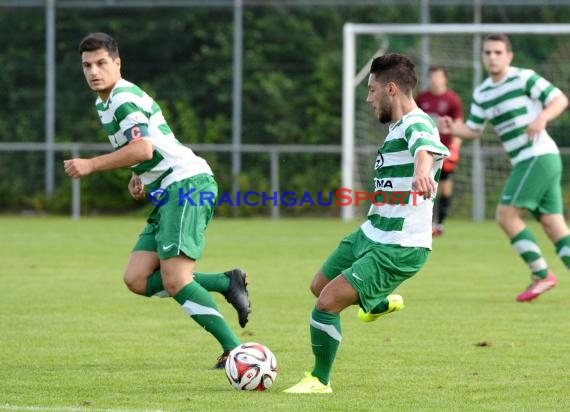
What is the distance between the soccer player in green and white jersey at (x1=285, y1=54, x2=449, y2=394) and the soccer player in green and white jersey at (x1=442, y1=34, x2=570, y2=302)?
13.4 ft

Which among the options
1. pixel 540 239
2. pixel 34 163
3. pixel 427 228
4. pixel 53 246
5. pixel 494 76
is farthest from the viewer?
pixel 34 163

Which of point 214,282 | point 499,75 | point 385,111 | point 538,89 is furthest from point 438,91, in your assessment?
point 385,111

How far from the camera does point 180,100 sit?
77.2 feet

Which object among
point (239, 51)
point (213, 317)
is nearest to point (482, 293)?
point (213, 317)

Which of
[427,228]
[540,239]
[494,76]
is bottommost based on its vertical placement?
[540,239]

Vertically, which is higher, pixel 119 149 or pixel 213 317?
pixel 119 149

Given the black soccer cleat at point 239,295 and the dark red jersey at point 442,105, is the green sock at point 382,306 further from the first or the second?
the dark red jersey at point 442,105

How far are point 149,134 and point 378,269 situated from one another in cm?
161

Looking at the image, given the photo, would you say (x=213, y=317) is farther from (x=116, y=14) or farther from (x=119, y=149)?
(x=116, y=14)

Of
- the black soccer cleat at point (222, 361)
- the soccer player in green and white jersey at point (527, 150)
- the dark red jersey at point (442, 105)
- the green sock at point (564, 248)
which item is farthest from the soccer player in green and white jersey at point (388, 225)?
the dark red jersey at point (442, 105)

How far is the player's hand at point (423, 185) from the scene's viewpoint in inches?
238

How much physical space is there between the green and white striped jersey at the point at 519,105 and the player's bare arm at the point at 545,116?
0.22 ft

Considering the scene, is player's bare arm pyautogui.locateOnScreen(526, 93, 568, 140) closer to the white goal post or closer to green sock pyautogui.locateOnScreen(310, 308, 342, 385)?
green sock pyautogui.locateOnScreen(310, 308, 342, 385)

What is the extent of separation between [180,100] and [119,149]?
1662cm
